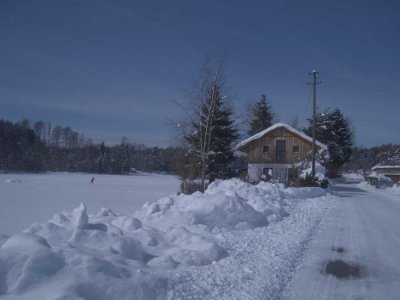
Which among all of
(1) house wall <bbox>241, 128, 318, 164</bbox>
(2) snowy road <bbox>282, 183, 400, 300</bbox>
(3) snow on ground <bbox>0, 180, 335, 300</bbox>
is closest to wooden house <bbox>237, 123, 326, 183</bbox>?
(1) house wall <bbox>241, 128, 318, 164</bbox>

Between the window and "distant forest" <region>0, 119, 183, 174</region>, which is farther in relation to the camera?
"distant forest" <region>0, 119, 183, 174</region>

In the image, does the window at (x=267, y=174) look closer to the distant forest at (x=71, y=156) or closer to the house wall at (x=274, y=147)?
the house wall at (x=274, y=147)

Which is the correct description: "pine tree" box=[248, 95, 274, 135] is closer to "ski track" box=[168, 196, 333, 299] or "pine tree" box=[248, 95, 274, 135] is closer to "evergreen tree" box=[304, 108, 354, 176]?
"evergreen tree" box=[304, 108, 354, 176]

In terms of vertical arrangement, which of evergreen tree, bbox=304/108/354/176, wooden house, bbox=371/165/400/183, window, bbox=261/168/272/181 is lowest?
window, bbox=261/168/272/181

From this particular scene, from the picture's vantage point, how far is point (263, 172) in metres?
36.6

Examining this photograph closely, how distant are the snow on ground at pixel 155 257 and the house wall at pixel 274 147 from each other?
2678 cm

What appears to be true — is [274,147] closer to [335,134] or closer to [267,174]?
[267,174]

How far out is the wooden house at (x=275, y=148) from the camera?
36312 mm

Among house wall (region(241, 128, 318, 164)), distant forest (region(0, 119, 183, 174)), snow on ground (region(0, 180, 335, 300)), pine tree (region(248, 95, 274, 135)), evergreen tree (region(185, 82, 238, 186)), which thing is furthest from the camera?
distant forest (region(0, 119, 183, 174))

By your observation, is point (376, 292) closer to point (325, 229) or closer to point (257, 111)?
point (325, 229)

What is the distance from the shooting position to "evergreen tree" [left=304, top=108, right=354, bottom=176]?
5197cm

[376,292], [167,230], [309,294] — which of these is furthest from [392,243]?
[167,230]

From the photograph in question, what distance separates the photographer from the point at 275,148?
36938mm

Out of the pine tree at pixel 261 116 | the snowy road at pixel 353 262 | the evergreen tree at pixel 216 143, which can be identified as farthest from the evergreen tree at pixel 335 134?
the snowy road at pixel 353 262
